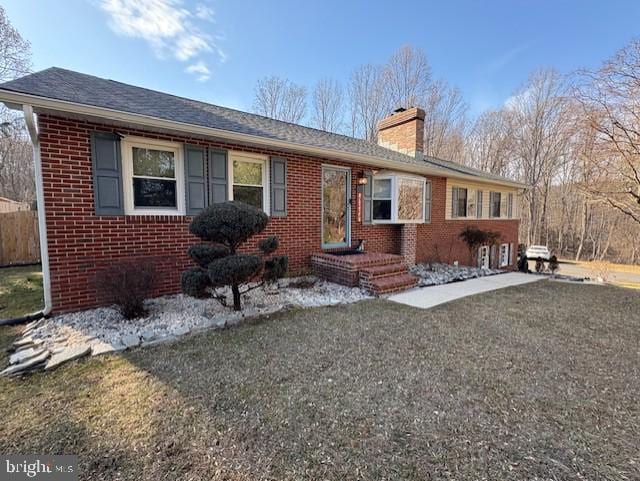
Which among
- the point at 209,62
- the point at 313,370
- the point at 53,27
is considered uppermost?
the point at 209,62

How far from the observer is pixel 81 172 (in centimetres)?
421

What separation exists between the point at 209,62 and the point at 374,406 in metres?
12.1

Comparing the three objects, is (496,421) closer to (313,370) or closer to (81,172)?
(313,370)

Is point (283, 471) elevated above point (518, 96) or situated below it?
below

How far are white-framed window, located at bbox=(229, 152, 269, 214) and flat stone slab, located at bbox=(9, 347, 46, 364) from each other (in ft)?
11.4

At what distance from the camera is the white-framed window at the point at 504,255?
13347mm

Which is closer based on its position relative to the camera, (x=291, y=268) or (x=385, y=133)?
(x=291, y=268)

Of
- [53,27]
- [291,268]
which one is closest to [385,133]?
[291,268]

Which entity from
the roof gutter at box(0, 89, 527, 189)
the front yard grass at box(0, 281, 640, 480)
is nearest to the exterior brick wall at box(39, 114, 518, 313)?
the roof gutter at box(0, 89, 527, 189)

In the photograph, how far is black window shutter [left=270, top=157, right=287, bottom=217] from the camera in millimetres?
6055

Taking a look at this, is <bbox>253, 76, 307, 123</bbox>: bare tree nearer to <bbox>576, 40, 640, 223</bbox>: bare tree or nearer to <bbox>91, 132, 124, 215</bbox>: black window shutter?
<bbox>576, 40, 640, 223</bbox>: bare tree

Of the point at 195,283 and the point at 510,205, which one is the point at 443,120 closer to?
the point at 510,205

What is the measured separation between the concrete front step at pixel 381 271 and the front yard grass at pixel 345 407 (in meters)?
2.06

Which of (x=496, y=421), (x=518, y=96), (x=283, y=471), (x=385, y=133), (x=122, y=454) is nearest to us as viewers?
(x=283, y=471)
